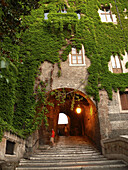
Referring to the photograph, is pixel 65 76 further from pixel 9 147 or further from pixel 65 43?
pixel 9 147

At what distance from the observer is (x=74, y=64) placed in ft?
32.8

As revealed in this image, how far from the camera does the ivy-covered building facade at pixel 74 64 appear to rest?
28.2 feet

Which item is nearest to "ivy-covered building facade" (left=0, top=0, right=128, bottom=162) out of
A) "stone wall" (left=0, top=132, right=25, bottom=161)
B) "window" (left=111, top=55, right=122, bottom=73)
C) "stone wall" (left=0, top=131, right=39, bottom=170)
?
"window" (left=111, top=55, right=122, bottom=73)

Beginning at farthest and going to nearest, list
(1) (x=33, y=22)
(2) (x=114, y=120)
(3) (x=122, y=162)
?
(1) (x=33, y=22) < (2) (x=114, y=120) < (3) (x=122, y=162)

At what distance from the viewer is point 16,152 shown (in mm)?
6125

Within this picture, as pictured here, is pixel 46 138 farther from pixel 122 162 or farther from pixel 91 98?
pixel 122 162

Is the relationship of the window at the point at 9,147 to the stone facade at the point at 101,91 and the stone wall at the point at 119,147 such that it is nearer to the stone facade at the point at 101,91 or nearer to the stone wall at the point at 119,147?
the stone wall at the point at 119,147

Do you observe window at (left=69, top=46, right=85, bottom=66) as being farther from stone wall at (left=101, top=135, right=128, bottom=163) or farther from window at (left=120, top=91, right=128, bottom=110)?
stone wall at (left=101, top=135, right=128, bottom=163)

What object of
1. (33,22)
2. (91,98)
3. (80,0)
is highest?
(80,0)

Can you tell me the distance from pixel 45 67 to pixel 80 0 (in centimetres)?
673

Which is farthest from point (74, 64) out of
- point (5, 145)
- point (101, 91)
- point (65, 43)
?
point (5, 145)

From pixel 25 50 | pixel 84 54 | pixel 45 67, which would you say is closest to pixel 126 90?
pixel 84 54

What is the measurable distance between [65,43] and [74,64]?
5.63 feet

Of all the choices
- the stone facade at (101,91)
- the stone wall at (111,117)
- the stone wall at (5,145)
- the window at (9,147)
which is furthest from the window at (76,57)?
the window at (9,147)
